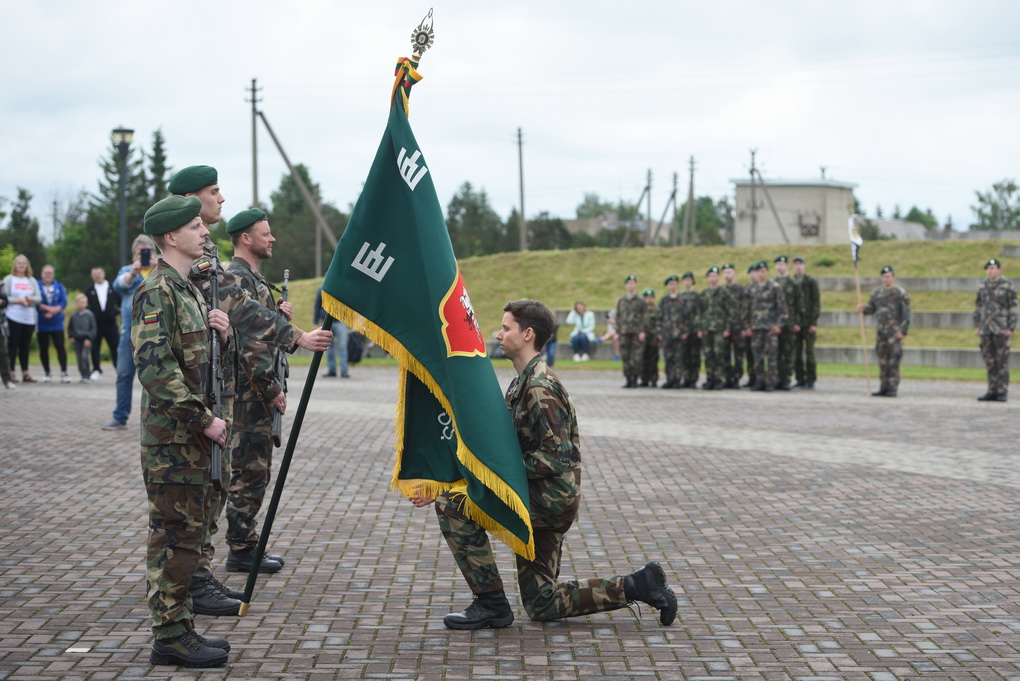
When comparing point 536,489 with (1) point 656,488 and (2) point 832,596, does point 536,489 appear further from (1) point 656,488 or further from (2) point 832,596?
(1) point 656,488

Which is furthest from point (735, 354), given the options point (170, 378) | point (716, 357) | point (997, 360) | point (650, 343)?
point (170, 378)

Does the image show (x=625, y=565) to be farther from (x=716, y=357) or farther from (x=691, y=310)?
(x=691, y=310)

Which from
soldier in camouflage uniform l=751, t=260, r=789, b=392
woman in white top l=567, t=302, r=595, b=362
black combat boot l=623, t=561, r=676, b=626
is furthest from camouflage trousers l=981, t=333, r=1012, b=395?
black combat boot l=623, t=561, r=676, b=626

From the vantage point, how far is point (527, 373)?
215 inches

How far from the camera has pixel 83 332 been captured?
2012 cm

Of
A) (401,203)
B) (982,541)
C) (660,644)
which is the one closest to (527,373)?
(401,203)

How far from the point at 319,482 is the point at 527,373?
16.2 ft

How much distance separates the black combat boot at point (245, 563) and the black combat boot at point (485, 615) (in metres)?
1.59

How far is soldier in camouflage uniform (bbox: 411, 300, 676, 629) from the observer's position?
211 inches

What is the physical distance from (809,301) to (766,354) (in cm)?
162

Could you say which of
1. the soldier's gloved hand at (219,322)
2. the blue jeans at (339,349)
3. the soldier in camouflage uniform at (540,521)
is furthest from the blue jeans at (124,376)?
the blue jeans at (339,349)

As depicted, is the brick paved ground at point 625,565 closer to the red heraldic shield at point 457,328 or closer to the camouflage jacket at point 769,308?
the red heraldic shield at point 457,328

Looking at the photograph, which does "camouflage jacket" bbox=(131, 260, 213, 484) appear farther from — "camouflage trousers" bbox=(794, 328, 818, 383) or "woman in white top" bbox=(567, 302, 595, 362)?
"woman in white top" bbox=(567, 302, 595, 362)

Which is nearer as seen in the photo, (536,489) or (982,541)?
(536,489)
